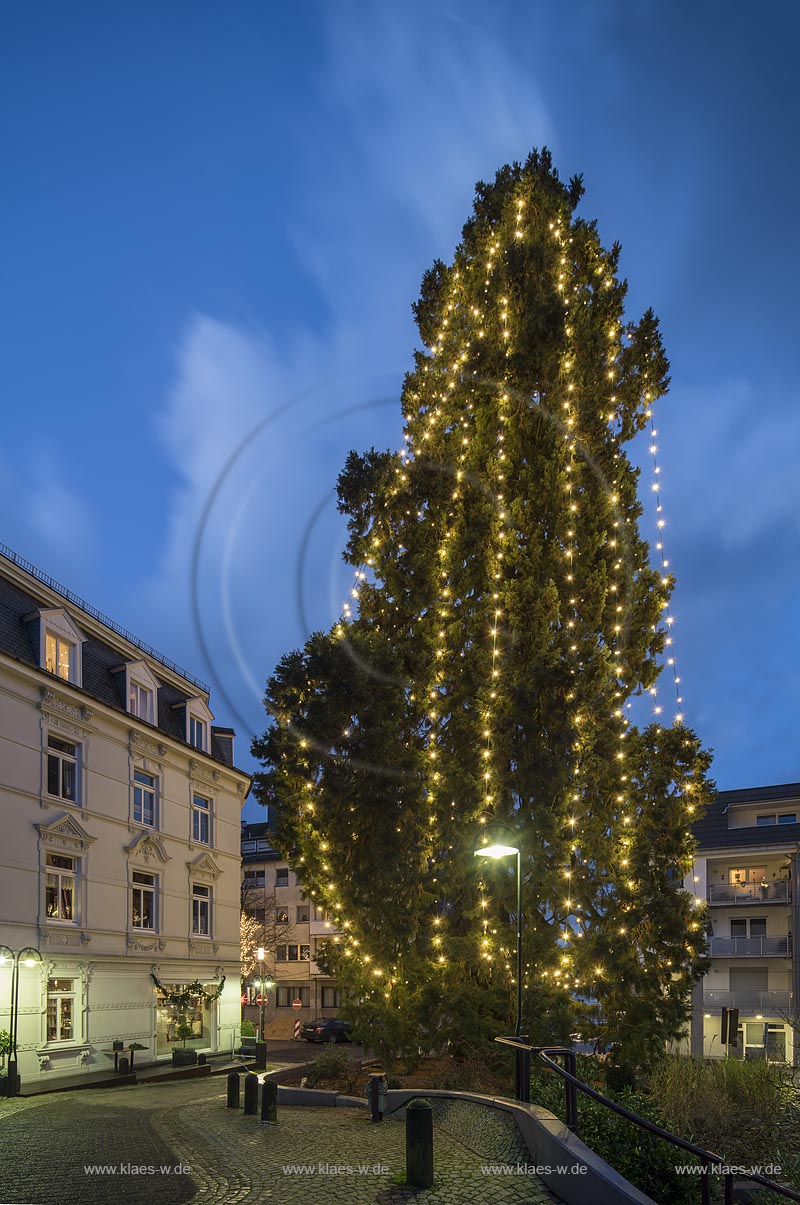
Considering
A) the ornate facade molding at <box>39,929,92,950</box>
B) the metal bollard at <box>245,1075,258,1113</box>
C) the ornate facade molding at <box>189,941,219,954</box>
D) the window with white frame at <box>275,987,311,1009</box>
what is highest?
the ornate facade molding at <box>39,929,92,950</box>

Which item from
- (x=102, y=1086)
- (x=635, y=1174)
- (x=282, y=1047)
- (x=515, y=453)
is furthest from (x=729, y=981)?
(x=635, y=1174)

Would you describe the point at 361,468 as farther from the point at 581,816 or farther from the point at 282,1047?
the point at 282,1047

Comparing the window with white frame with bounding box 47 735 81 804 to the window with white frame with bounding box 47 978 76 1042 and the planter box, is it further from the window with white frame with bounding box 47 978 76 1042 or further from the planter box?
the planter box

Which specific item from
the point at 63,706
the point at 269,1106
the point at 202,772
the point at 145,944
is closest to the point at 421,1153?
the point at 269,1106

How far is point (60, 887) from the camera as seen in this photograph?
26500 mm

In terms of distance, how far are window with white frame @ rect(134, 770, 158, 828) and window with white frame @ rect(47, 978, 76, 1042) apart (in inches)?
228

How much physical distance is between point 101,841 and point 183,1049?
7.52 meters

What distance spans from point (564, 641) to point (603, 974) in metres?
6.07

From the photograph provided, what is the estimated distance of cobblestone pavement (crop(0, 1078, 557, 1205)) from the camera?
9.32m

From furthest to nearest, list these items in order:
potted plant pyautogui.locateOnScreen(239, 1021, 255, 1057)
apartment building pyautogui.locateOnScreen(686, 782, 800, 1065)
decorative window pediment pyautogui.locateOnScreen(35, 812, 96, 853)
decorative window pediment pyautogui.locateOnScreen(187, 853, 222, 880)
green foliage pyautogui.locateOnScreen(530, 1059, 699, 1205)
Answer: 1. apartment building pyautogui.locateOnScreen(686, 782, 800, 1065)
2. potted plant pyautogui.locateOnScreen(239, 1021, 255, 1057)
3. decorative window pediment pyautogui.locateOnScreen(187, 853, 222, 880)
4. decorative window pediment pyautogui.locateOnScreen(35, 812, 96, 853)
5. green foliage pyautogui.locateOnScreen(530, 1059, 699, 1205)

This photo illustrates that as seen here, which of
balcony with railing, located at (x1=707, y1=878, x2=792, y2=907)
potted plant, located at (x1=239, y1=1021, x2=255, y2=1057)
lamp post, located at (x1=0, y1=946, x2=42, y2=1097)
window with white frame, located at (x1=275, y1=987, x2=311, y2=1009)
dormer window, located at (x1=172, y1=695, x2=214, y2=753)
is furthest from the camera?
window with white frame, located at (x1=275, y1=987, x2=311, y2=1009)

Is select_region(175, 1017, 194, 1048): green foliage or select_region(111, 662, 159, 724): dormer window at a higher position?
select_region(111, 662, 159, 724): dormer window

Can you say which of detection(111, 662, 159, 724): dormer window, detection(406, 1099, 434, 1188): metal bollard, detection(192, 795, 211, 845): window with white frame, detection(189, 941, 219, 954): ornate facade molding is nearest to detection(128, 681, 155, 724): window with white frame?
detection(111, 662, 159, 724): dormer window

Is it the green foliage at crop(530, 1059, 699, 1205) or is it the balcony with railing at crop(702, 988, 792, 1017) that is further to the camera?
the balcony with railing at crop(702, 988, 792, 1017)
